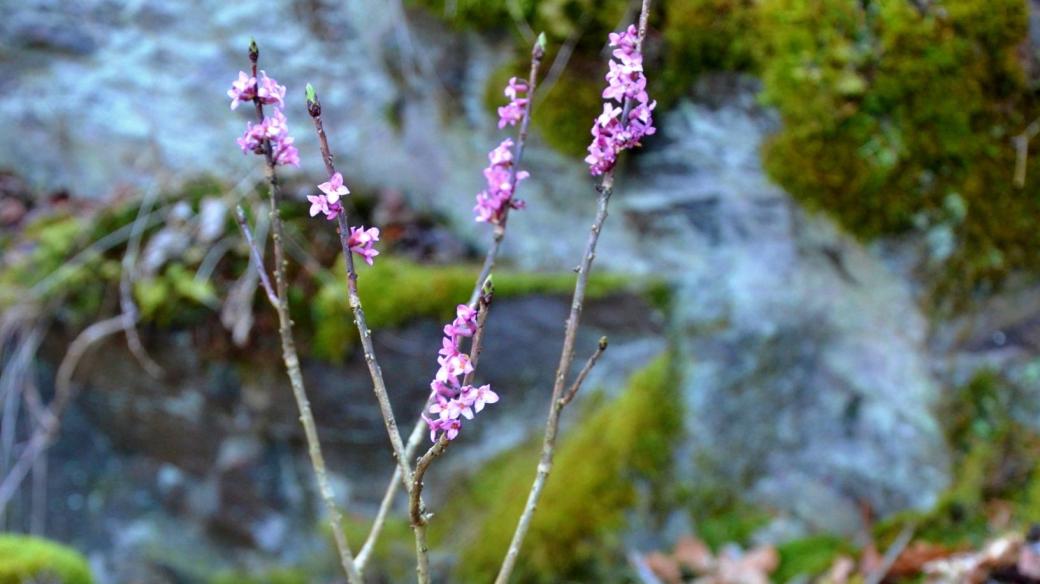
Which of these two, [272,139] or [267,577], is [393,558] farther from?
[272,139]

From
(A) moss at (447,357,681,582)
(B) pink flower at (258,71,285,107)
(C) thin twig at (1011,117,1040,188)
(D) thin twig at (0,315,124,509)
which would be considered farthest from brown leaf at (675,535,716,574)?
(D) thin twig at (0,315,124,509)

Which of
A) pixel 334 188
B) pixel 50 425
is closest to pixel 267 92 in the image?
pixel 334 188

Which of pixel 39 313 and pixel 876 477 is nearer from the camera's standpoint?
pixel 876 477

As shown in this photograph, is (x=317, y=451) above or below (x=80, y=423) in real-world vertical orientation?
below

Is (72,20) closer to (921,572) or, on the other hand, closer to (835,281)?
(835,281)

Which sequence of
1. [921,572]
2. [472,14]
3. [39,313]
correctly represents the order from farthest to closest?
[39,313], [472,14], [921,572]

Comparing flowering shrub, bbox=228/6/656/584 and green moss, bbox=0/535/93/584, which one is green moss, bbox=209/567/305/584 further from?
flowering shrub, bbox=228/6/656/584

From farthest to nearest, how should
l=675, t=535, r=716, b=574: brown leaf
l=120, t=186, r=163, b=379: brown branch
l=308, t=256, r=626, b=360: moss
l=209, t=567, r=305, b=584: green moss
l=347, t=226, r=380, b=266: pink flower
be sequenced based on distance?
l=209, t=567, r=305, b=584: green moss, l=120, t=186, r=163, b=379: brown branch, l=308, t=256, r=626, b=360: moss, l=675, t=535, r=716, b=574: brown leaf, l=347, t=226, r=380, b=266: pink flower

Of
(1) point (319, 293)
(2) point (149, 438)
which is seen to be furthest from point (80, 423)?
(1) point (319, 293)

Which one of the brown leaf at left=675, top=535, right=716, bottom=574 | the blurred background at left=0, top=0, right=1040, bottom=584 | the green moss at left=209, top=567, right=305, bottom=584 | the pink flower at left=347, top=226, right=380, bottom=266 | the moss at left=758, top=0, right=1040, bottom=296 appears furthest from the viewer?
the green moss at left=209, top=567, right=305, bottom=584
